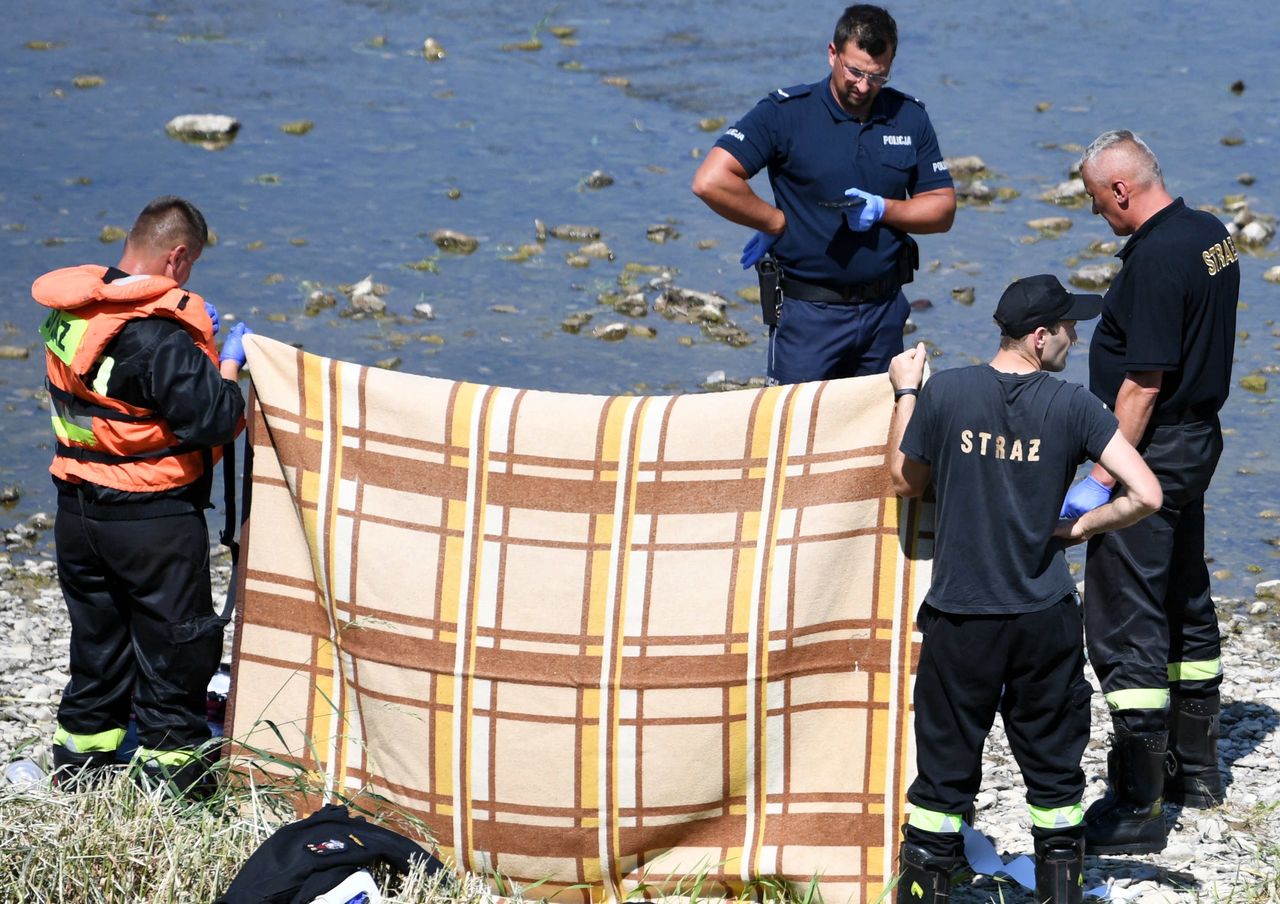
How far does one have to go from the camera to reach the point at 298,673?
5441 millimetres

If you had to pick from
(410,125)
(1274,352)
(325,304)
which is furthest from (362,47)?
(1274,352)

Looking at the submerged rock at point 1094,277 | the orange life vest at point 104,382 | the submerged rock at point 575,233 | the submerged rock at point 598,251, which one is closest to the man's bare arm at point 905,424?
the orange life vest at point 104,382

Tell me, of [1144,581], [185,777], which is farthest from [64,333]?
[1144,581]

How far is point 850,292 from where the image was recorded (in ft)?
22.0

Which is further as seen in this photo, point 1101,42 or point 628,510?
point 1101,42

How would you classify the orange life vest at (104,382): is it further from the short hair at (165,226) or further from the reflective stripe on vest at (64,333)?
the short hair at (165,226)

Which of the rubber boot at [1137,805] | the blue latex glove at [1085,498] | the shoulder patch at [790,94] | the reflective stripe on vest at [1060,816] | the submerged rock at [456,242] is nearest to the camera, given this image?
the reflective stripe on vest at [1060,816]

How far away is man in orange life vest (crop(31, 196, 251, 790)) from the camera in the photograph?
5133 mm

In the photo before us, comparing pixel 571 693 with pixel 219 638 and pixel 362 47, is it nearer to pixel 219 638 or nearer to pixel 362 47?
pixel 219 638

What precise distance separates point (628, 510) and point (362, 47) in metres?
12.4

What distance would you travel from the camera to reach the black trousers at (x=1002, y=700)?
4742 millimetres

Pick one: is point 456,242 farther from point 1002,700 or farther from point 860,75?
point 1002,700

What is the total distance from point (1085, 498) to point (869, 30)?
2.22 meters

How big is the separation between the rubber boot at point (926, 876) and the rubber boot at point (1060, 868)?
255mm
